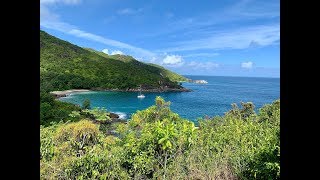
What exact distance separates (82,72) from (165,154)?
46.3 m

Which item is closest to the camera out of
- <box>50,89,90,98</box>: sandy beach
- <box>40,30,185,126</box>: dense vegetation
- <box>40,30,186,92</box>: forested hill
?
<box>50,89,90,98</box>: sandy beach

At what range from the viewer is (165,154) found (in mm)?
5383

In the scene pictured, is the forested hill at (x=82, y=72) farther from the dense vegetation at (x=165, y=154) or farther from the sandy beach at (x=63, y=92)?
the dense vegetation at (x=165, y=154)

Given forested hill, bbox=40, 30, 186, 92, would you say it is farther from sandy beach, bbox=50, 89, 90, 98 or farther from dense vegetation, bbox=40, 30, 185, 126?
sandy beach, bbox=50, 89, 90, 98

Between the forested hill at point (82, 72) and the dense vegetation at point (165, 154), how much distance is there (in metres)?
35.7

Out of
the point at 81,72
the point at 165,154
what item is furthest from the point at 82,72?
the point at 165,154

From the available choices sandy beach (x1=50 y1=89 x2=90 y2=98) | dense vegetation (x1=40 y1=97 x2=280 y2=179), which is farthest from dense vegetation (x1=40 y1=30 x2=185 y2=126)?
dense vegetation (x1=40 y1=97 x2=280 y2=179)

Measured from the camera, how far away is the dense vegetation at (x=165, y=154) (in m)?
4.81

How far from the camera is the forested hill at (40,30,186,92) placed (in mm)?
44969

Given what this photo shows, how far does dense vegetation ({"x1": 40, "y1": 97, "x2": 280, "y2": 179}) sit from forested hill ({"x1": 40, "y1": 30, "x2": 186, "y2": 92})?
35.7 meters

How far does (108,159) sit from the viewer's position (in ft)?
17.0

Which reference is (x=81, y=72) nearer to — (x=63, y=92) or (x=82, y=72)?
(x=82, y=72)
